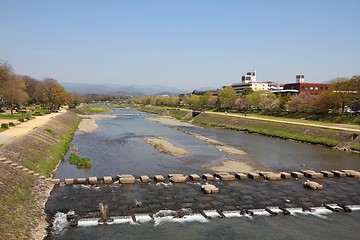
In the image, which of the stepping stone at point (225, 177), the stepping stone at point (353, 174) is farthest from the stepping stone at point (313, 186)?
the stepping stone at point (353, 174)

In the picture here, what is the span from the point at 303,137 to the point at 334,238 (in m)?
32.7

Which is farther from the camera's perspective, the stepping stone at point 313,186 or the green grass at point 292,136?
the green grass at point 292,136

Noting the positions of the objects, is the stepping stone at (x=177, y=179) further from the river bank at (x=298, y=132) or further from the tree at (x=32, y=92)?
the tree at (x=32, y=92)

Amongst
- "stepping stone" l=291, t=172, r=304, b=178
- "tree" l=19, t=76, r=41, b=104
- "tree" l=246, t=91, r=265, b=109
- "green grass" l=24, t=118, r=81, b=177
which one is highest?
"tree" l=19, t=76, r=41, b=104

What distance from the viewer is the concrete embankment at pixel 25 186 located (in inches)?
510

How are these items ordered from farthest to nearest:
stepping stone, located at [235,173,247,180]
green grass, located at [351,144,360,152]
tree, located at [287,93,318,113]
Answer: tree, located at [287,93,318,113]
green grass, located at [351,144,360,152]
stepping stone, located at [235,173,247,180]

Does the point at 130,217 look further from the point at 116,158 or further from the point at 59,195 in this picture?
the point at 116,158

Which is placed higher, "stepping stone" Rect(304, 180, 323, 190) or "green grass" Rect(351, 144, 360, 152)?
"stepping stone" Rect(304, 180, 323, 190)

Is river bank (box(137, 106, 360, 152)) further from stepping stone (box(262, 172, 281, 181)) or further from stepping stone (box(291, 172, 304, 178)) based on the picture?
stepping stone (box(262, 172, 281, 181))

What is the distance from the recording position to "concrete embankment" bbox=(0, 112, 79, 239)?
1296 centimetres

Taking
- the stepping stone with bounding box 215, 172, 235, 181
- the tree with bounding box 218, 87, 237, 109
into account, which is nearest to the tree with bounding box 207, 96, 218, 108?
the tree with bounding box 218, 87, 237, 109

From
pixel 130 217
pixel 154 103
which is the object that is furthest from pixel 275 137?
pixel 154 103

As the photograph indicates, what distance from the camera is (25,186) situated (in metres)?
17.7

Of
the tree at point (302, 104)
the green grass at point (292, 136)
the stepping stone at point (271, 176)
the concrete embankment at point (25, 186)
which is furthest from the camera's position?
the tree at point (302, 104)
